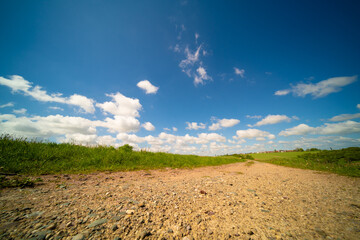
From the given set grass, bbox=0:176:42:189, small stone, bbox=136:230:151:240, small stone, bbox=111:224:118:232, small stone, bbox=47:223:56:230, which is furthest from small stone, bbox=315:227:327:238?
grass, bbox=0:176:42:189

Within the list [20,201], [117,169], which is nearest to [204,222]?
[20,201]

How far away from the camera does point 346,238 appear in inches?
84.6

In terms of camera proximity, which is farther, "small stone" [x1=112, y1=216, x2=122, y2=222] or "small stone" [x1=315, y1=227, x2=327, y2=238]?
"small stone" [x1=112, y1=216, x2=122, y2=222]

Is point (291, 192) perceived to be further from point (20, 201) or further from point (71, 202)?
point (20, 201)

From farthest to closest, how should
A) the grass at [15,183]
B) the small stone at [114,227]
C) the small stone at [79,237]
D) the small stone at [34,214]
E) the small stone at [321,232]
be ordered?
the grass at [15,183] < the small stone at [34,214] < the small stone at [321,232] < the small stone at [114,227] < the small stone at [79,237]

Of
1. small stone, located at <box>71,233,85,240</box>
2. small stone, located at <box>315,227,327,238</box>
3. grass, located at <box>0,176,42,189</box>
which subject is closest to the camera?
small stone, located at <box>71,233,85,240</box>

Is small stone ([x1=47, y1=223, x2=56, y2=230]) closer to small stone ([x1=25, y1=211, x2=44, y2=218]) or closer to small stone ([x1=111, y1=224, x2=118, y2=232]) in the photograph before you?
small stone ([x1=25, y1=211, x2=44, y2=218])

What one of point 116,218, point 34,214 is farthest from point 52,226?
point 116,218

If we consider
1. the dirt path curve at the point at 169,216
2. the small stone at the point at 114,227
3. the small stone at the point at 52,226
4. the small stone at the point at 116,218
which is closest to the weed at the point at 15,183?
the dirt path curve at the point at 169,216

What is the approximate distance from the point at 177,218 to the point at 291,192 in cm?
446

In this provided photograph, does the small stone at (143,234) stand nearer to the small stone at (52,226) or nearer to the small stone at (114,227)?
the small stone at (114,227)

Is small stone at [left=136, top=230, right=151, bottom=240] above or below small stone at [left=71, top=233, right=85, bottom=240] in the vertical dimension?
below

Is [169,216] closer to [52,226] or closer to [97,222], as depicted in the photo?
[97,222]

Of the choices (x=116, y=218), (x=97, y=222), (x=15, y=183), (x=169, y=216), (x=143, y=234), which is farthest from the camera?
(x=15, y=183)
